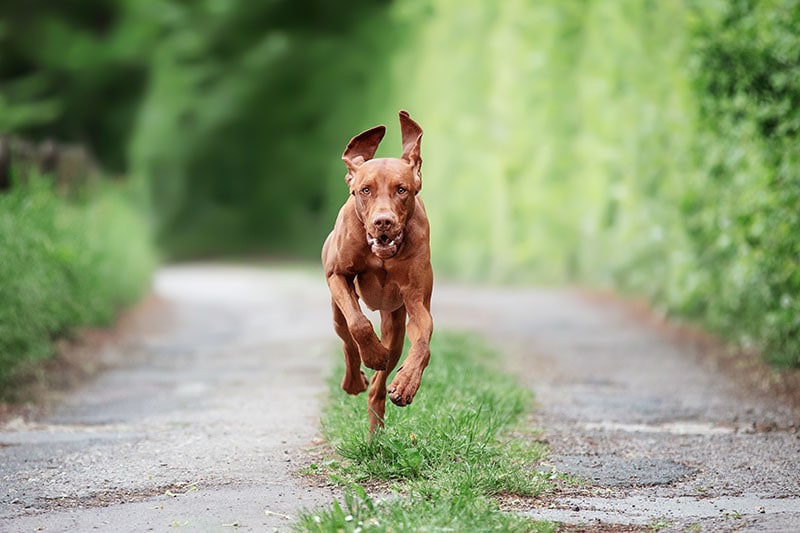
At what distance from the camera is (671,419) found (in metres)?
7.52

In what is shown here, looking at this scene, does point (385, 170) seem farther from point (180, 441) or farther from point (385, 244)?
point (180, 441)

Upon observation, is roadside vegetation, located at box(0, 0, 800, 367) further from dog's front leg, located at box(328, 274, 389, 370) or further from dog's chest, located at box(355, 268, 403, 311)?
dog's front leg, located at box(328, 274, 389, 370)

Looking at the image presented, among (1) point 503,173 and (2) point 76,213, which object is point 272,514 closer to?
(2) point 76,213

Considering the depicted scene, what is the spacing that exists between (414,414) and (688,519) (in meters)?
1.79

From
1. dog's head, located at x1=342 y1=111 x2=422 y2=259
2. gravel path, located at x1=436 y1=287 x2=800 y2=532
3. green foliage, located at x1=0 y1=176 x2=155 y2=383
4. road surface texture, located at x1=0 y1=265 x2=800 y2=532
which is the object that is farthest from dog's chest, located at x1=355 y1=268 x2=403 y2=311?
green foliage, located at x1=0 y1=176 x2=155 y2=383

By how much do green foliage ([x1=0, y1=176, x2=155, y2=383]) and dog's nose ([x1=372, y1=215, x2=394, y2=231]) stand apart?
4.07m

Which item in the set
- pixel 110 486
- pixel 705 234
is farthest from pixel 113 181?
pixel 110 486

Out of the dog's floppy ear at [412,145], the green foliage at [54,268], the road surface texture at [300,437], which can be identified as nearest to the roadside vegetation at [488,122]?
the road surface texture at [300,437]

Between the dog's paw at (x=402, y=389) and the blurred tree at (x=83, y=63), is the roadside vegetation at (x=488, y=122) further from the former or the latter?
the dog's paw at (x=402, y=389)

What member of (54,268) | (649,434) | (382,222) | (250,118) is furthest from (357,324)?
(250,118)

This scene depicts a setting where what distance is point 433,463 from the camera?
5352 mm

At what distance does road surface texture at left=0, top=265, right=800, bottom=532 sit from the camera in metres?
4.89

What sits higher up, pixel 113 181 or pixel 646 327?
pixel 113 181

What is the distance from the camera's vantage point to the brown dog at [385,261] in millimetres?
4969
